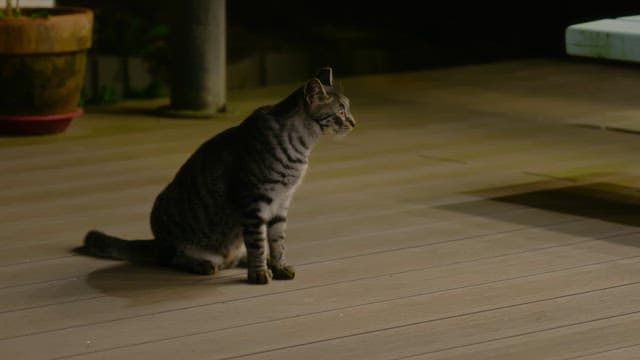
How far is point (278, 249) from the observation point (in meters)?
4.20

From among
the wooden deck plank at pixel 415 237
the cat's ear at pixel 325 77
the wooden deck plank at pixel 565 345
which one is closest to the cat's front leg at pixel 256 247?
the wooden deck plank at pixel 415 237

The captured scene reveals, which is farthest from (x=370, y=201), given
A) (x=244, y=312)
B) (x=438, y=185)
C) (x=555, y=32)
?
(x=555, y=32)

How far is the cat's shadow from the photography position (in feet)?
13.2

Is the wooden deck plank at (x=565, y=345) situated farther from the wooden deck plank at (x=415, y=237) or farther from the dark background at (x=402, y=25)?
the dark background at (x=402, y=25)

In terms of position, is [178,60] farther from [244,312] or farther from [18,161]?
[244,312]

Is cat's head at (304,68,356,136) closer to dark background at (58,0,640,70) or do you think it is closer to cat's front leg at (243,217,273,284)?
cat's front leg at (243,217,273,284)

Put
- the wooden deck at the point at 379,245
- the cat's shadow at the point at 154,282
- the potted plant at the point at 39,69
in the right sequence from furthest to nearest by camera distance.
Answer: the potted plant at the point at 39,69 < the cat's shadow at the point at 154,282 < the wooden deck at the point at 379,245

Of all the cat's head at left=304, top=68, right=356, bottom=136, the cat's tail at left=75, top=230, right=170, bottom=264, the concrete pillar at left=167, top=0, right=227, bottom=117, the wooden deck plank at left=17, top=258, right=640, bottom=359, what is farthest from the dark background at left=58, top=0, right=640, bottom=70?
the wooden deck plank at left=17, top=258, right=640, bottom=359

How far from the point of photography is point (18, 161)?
6047mm

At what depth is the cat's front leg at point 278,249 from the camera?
13.7ft

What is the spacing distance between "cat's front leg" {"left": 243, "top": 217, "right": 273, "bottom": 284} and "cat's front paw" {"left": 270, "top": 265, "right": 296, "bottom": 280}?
0.06 meters

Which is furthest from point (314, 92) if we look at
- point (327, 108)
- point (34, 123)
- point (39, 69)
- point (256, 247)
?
point (34, 123)

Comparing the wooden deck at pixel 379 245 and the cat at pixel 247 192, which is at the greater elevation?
the cat at pixel 247 192

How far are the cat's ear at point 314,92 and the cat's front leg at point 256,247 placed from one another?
14.5 inches
